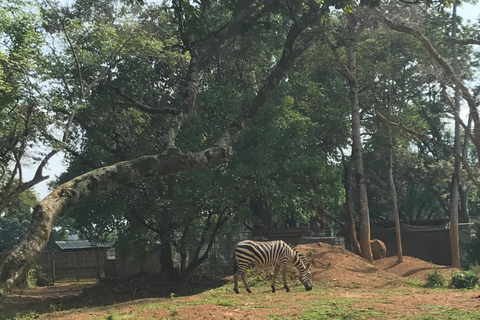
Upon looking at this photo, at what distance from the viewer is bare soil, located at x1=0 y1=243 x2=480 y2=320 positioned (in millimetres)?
9992

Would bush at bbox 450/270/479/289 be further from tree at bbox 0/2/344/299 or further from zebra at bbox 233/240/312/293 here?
tree at bbox 0/2/344/299

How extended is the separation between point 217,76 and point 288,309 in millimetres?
15714

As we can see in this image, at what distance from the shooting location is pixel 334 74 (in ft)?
97.7

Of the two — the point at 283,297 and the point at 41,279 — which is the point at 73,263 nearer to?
the point at 41,279

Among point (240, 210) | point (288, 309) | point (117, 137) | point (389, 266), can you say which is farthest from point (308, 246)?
point (288, 309)

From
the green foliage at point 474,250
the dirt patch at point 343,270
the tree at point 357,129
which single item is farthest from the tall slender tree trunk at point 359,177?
the green foliage at point 474,250

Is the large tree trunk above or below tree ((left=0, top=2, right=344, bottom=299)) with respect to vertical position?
below

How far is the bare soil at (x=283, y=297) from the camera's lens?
9.99 metres

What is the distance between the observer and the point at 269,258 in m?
15.7

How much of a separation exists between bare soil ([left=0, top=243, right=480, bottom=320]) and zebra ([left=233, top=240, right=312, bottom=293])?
1.63 ft

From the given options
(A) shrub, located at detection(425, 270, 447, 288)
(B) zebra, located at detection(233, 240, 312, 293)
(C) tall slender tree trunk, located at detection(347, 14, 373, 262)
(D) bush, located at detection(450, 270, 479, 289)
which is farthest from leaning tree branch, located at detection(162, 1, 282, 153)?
(C) tall slender tree trunk, located at detection(347, 14, 373, 262)

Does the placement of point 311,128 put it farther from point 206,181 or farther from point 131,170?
point 131,170

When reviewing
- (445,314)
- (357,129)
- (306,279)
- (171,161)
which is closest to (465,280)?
(306,279)

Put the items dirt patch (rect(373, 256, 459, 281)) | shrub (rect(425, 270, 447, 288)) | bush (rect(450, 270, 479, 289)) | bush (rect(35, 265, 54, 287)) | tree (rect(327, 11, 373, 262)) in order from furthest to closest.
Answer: bush (rect(35, 265, 54, 287)), tree (rect(327, 11, 373, 262)), dirt patch (rect(373, 256, 459, 281)), shrub (rect(425, 270, 447, 288)), bush (rect(450, 270, 479, 289))
